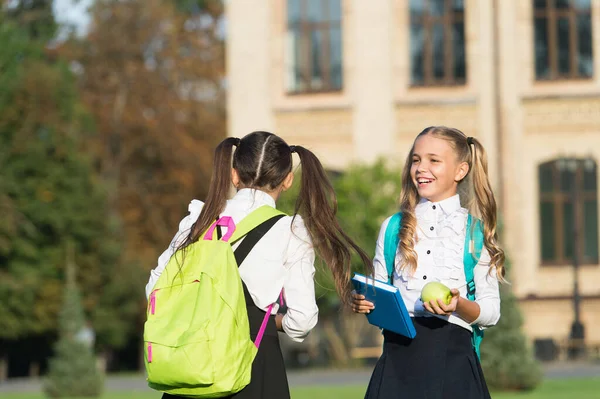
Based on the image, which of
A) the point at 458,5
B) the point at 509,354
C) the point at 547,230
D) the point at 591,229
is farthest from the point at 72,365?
the point at 458,5

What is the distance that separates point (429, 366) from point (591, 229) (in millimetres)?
31022

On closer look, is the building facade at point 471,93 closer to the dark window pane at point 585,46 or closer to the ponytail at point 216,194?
the dark window pane at point 585,46

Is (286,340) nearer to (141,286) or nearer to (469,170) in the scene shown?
(141,286)

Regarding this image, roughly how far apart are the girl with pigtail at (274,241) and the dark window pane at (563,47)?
104 feet

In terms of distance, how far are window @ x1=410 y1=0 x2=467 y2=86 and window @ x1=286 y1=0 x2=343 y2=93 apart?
2007 millimetres

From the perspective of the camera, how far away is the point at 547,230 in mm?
36500

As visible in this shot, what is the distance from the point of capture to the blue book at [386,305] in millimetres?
5789

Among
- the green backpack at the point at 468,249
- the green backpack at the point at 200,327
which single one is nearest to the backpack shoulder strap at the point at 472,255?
the green backpack at the point at 468,249

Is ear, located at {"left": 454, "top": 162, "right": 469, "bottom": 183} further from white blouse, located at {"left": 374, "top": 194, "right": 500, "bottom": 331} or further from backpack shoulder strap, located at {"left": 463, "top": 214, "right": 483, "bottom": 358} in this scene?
backpack shoulder strap, located at {"left": 463, "top": 214, "right": 483, "bottom": 358}

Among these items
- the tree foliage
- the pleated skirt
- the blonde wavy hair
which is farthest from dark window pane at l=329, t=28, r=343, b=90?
the pleated skirt

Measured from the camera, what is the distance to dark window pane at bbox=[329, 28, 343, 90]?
37594 mm

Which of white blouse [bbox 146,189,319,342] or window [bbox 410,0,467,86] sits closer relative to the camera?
white blouse [bbox 146,189,319,342]

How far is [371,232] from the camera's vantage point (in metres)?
33.2

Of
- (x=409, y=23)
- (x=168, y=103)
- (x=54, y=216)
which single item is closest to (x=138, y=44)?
(x=168, y=103)
